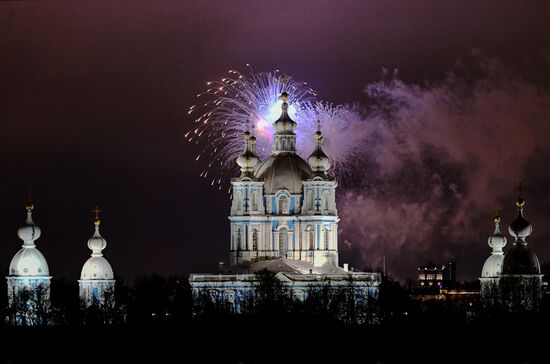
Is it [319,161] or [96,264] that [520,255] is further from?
[96,264]

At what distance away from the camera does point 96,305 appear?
124 metres

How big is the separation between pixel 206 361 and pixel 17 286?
A: 28.3m

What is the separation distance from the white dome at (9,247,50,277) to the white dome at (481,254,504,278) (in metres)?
20.3

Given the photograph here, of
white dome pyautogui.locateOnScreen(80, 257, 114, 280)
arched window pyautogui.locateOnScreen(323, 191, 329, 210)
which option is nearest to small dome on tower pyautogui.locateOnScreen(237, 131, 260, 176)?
arched window pyautogui.locateOnScreen(323, 191, 329, 210)

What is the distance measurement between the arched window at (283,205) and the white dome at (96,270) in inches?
331

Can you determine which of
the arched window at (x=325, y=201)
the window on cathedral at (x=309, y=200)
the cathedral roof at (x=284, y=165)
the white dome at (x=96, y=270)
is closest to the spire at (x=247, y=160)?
the cathedral roof at (x=284, y=165)

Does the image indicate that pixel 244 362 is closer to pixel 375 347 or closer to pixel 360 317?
pixel 375 347

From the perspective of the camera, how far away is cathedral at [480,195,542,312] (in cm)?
12306

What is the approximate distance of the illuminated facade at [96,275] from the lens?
131375 millimetres

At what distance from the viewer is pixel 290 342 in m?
108

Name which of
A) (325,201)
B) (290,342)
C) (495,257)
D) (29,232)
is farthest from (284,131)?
(290,342)

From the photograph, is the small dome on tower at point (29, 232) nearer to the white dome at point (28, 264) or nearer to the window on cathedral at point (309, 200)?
the white dome at point (28, 264)

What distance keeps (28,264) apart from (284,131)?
13.4 m

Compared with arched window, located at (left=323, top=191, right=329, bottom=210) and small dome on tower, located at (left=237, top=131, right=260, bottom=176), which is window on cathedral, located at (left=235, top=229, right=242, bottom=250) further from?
arched window, located at (left=323, top=191, right=329, bottom=210)
